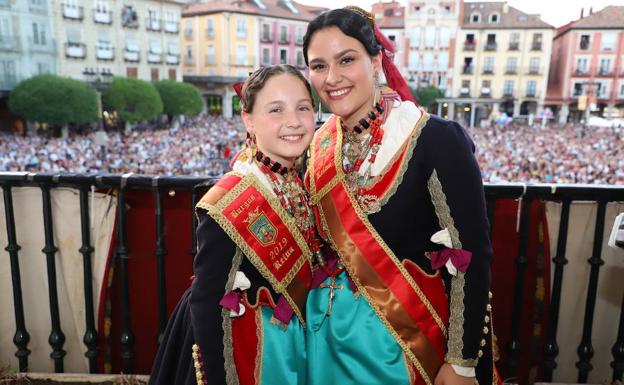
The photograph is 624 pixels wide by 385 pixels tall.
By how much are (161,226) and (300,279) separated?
2.53ft

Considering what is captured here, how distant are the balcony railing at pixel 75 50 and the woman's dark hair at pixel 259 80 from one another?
110ft

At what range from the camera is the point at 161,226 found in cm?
212

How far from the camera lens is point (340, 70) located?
5.21ft

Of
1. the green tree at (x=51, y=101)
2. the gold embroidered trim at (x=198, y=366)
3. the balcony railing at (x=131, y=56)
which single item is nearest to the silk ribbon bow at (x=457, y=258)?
the gold embroidered trim at (x=198, y=366)

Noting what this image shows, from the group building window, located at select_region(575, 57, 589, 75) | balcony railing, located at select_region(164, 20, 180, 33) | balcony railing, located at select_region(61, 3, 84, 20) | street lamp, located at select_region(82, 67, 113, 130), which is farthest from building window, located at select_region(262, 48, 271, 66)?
building window, located at select_region(575, 57, 589, 75)

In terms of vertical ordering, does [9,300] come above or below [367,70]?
below

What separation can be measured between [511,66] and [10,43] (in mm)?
35421

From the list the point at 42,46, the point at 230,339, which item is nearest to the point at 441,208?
the point at 230,339

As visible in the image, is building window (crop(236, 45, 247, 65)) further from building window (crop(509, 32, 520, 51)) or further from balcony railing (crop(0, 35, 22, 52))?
building window (crop(509, 32, 520, 51))

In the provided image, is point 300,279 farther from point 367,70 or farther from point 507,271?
point 507,271

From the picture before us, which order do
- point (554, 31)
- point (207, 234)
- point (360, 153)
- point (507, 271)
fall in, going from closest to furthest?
1. point (207, 234)
2. point (360, 153)
3. point (507, 271)
4. point (554, 31)

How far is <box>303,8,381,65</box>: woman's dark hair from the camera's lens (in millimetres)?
1559

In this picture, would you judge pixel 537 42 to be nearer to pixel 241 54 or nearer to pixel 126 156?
pixel 241 54

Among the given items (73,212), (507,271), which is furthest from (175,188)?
(507,271)
